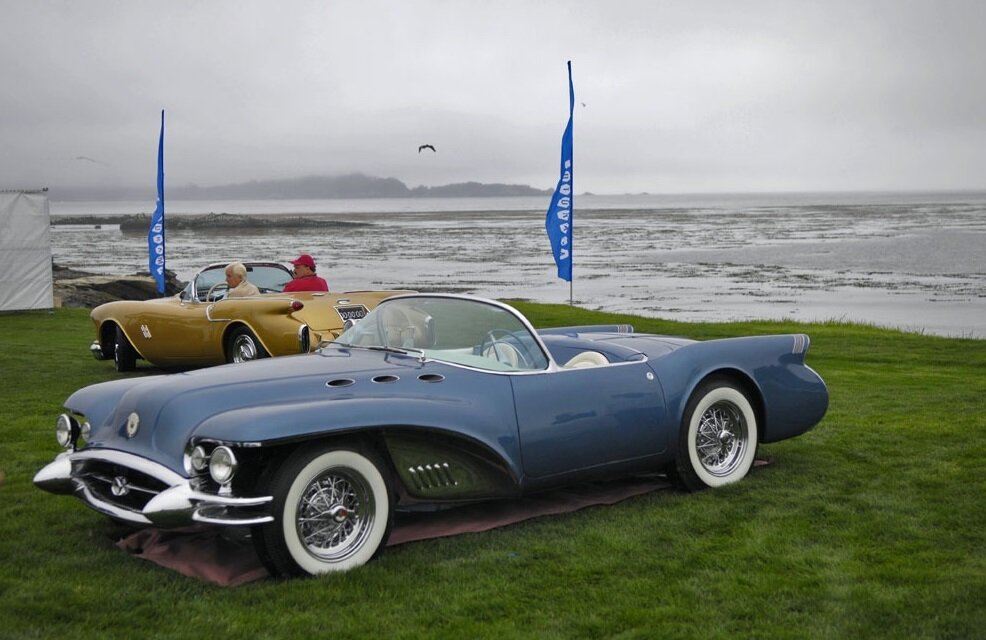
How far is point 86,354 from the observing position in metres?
15.7

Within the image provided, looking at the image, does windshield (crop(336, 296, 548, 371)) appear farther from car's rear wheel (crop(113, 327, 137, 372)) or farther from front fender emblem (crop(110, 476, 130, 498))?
car's rear wheel (crop(113, 327, 137, 372))

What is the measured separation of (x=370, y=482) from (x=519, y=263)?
41434 millimetres

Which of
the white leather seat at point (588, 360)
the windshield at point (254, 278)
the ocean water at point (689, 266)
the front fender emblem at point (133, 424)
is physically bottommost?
the ocean water at point (689, 266)

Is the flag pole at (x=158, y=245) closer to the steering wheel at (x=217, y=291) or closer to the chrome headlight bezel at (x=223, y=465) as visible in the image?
the steering wheel at (x=217, y=291)

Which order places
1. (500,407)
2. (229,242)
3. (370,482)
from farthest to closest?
(229,242) < (500,407) < (370,482)

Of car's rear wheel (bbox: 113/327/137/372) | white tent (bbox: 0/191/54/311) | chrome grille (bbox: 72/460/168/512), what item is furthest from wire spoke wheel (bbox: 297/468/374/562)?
white tent (bbox: 0/191/54/311)

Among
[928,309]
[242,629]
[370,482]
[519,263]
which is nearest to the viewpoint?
[242,629]

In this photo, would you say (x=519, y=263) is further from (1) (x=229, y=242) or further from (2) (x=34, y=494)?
(2) (x=34, y=494)

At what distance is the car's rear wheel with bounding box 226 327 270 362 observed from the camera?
12.0m

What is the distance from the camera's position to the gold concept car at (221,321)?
1169 centimetres

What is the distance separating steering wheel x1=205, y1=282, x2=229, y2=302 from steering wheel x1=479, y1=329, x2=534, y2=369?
7.31 meters

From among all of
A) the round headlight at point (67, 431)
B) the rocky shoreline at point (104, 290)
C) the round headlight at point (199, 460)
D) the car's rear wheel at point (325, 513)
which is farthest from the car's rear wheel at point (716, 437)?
the rocky shoreline at point (104, 290)

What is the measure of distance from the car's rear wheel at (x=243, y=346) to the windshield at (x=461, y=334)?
548cm

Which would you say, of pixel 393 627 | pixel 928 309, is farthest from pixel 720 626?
pixel 928 309
